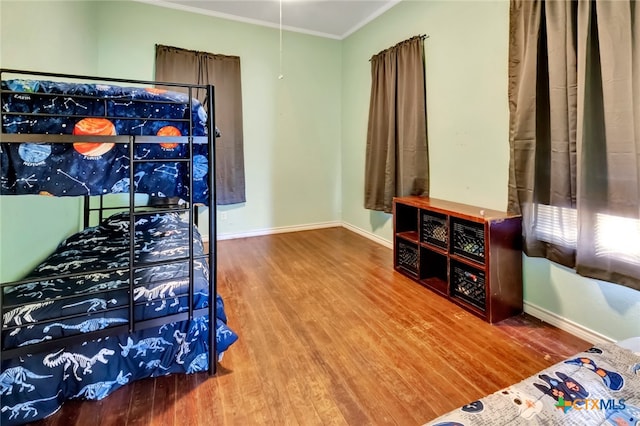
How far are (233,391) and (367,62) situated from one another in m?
3.98

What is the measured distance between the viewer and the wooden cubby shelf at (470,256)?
7.45ft

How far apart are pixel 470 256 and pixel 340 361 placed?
1.29 meters

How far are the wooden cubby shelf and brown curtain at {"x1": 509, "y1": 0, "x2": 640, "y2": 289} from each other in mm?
176

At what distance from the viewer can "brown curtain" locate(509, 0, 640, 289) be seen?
67.9 inches

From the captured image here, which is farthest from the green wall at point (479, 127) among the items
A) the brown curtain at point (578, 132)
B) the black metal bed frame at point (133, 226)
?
the black metal bed frame at point (133, 226)

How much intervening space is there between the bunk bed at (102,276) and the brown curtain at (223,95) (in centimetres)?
246

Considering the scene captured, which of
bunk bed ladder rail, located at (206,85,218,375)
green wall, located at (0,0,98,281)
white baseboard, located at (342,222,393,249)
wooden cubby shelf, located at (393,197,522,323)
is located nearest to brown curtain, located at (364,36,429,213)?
white baseboard, located at (342,222,393,249)

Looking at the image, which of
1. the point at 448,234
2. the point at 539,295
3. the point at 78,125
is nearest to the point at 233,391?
the point at 78,125

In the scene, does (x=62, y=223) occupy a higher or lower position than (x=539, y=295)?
higher

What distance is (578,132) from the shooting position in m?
1.88

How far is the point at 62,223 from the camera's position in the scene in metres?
2.58

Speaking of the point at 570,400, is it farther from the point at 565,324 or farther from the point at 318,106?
the point at 318,106

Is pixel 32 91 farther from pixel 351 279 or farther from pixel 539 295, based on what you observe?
pixel 539 295

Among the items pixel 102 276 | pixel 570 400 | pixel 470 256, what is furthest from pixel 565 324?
pixel 102 276
